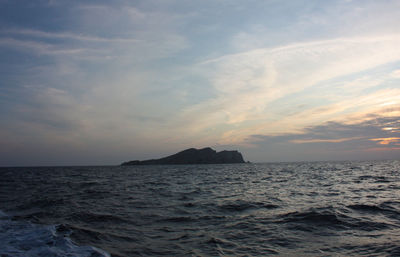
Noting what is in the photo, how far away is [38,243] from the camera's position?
8758 mm

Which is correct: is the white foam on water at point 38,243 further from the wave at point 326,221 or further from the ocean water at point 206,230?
the wave at point 326,221

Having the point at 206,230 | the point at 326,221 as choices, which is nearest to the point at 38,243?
the point at 206,230

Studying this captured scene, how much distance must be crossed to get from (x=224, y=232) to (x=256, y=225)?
70.6 inches

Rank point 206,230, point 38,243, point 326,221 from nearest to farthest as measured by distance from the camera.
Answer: point 38,243 < point 206,230 < point 326,221

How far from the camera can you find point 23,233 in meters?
10.1

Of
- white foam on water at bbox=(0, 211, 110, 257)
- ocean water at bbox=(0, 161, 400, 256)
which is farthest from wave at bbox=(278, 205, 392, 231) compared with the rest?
white foam on water at bbox=(0, 211, 110, 257)

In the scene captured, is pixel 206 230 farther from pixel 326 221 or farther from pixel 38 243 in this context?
pixel 38 243

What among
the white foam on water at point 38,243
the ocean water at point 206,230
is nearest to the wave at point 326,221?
the ocean water at point 206,230

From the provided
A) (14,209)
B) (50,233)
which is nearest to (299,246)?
(50,233)

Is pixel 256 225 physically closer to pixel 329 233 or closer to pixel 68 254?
pixel 329 233

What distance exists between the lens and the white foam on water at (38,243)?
778cm

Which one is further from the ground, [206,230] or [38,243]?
[38,243]

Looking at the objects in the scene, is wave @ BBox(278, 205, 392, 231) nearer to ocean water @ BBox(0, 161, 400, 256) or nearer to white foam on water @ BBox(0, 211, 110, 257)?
ocean water @ BBox(0, 161, 400, 256)

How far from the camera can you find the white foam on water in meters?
7.78
